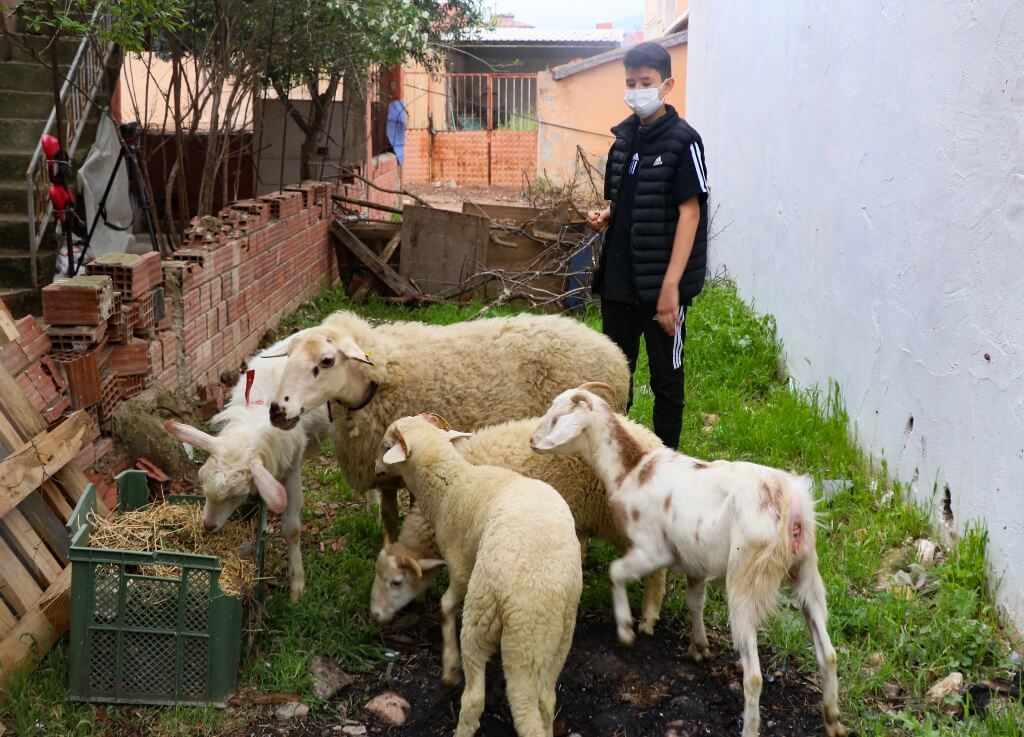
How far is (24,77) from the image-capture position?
9.84 meters

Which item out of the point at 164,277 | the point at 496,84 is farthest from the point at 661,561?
the point at 496,84

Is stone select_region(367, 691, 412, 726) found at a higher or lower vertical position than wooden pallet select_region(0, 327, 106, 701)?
lower

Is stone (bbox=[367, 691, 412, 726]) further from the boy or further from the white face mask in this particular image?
the white face mask

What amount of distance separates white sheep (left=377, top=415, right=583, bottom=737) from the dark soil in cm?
19

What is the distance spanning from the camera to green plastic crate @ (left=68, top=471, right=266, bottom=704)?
358cm

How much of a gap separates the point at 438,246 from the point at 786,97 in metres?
4.00

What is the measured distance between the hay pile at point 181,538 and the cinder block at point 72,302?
3.34 feet

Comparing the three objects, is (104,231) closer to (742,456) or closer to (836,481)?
(742,456)

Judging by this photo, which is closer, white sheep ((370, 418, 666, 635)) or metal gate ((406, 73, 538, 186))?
white sheep ((370, 418, 666, 635))

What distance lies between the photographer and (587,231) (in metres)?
10.5

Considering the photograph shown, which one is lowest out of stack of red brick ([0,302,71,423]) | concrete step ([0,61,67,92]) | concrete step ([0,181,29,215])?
stack of red brick ([0,302,71,423])

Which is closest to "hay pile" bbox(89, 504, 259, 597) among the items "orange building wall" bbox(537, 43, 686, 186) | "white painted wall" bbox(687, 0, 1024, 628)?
"white painted wall" bbox(687, 0, 1024, 628)

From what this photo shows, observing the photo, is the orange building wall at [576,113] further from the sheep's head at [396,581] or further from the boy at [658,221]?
the sheep's head at [396,581]

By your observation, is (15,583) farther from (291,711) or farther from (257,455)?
(291,711)
